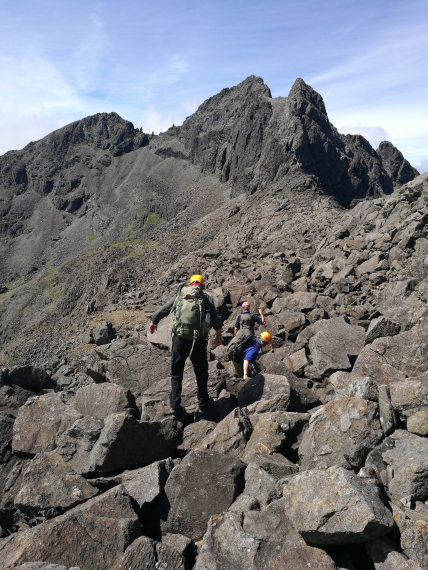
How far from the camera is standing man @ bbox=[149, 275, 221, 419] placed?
9484 millimetres

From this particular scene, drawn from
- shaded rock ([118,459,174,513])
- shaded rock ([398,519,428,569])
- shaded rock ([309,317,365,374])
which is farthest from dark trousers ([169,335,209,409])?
shaded rock ([398,519,428,569])

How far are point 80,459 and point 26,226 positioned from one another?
16740 centimetres

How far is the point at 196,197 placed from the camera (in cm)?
11581

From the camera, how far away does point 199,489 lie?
6.59m

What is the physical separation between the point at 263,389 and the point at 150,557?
4.84 m

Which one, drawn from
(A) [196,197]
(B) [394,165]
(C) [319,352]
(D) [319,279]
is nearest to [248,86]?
(A) [196,197]

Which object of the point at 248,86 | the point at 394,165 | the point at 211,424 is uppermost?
the point at 248,86

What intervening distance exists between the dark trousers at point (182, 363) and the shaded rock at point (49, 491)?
2.86m

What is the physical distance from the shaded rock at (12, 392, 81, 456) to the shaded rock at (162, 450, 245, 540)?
320cm

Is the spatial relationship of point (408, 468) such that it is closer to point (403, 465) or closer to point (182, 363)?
point (403, 465)

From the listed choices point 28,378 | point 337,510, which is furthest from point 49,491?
Answer: point 28,378

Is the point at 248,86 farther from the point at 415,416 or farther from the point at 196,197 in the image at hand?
the point at 415,416

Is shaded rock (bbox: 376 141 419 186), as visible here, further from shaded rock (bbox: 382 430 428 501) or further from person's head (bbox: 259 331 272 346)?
shaded rock (bbox: 382 430 428 501)

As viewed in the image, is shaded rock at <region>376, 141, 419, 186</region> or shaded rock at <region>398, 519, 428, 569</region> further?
shaded rock at <region>376, 141, 419, 186</region>
